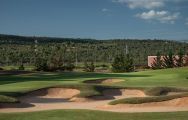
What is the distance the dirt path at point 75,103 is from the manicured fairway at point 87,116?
7.07ft

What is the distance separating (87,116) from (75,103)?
749 centimetres

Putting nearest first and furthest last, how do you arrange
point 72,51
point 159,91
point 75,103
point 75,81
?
point 75,103 < point 159,91 < point 75,81 < point 72,51

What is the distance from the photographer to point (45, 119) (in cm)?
1836

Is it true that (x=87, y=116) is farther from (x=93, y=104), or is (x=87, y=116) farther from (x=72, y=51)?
(x=72, y=51)

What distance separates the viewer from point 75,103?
26500mm

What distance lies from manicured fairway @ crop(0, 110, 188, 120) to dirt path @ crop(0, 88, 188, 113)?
216 cm

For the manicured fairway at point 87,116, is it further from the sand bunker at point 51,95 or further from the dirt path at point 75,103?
the sand bunker at point 51,95

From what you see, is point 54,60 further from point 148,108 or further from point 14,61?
point 148,108

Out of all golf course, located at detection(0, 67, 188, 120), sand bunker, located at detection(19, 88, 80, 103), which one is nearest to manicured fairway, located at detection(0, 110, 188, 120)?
golf course, located at detection(0, 67, 188, 120)

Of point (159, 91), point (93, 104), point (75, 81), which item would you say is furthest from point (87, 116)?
point (75, 81)

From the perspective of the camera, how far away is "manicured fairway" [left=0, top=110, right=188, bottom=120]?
1861 centimetres

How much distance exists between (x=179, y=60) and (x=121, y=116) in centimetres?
7972

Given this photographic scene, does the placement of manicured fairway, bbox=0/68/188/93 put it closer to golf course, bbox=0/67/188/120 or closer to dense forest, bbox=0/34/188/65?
Result: golf course, bbox=0/67/188/120

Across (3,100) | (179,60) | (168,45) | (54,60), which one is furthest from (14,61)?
(3,100)
